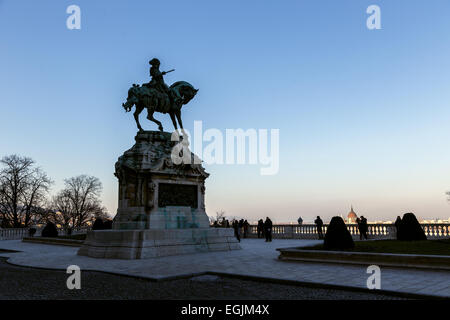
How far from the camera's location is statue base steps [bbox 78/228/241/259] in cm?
1455

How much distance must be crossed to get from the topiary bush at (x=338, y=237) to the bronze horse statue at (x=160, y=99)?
31.3 feet

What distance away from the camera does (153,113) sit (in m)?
18.6

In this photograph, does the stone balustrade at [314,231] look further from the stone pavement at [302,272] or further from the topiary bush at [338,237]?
the stone pavement at [302,272]

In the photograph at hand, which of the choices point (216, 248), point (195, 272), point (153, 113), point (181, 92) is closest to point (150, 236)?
point (216, 248)

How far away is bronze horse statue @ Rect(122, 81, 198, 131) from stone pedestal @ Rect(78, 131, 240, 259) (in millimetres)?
1191

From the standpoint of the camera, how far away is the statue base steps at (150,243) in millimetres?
14555

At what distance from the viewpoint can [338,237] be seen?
1330 centimetres

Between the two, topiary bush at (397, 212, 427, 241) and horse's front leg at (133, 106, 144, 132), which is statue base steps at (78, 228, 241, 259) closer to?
horse's front leg at (133, 106, 144, 132)

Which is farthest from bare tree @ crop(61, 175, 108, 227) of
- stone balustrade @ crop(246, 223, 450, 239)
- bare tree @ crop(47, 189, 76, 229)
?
stone balustrade @ crop(246, 223, 450, 239)

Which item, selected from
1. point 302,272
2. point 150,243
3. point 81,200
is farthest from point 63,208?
point 302,272

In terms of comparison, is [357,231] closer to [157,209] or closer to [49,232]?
[157,209]

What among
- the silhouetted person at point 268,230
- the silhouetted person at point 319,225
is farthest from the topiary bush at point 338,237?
the silhouetted person at point 319,225
